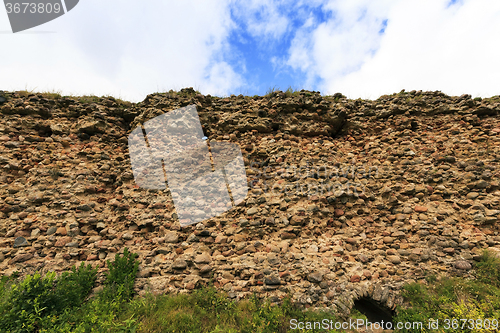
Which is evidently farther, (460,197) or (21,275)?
(460,197)

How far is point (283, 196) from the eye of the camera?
6238mm

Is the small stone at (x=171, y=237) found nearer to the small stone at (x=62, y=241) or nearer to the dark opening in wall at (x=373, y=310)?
the small stone at (x=62, y=241)

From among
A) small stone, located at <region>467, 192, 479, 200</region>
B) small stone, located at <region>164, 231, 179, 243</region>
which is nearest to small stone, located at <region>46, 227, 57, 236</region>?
small stone, located at <region>164, 231, 179, 243</region>

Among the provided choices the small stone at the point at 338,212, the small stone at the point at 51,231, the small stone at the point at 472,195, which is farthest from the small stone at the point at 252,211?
the small stone at the point at 472,195

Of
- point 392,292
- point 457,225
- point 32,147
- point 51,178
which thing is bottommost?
point 392,292

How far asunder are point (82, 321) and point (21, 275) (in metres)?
2.69

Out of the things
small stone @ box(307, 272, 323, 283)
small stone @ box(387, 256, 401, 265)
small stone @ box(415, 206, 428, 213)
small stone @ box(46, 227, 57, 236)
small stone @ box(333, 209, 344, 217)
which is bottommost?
small stone @ box(387, 256, 401, 265)

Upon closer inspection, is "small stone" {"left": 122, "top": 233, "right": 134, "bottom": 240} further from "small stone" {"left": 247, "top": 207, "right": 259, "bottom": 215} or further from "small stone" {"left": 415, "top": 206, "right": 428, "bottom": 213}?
"small stone" {"left": 415, "top": 206, "right": 428, "bottom": 213}

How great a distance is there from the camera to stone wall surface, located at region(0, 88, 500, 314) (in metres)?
4.96

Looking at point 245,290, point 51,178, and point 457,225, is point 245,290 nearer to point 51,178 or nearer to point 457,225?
point 457,225

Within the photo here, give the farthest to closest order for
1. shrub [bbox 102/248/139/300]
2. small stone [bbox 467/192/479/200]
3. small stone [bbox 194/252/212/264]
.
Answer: small stone [bbox 467/192/479/200], small stone [bbox 194/252/212/264], shrub [bbox 102/248/139/300]

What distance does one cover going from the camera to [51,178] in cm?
632

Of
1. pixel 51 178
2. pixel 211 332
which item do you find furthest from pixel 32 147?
pixel 211 332

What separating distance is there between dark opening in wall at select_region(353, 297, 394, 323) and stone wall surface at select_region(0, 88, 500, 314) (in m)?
0.21
